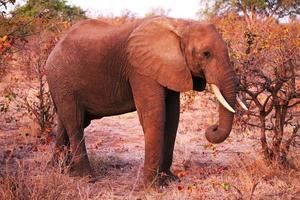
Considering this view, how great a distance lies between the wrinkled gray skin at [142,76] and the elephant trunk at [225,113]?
1 centimetres

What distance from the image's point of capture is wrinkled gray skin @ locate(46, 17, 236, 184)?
609cm

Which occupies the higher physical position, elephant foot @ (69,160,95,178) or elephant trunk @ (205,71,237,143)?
elephant trunk @ (205,71,237,143)

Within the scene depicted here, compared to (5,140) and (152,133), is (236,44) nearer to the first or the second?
(152,133)

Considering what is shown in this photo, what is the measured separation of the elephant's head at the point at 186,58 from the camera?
597cm

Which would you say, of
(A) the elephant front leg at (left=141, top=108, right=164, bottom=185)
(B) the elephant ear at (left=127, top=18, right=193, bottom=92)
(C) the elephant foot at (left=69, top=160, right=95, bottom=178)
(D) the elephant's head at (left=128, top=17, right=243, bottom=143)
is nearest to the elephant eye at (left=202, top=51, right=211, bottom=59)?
(D) the elephant's head at (left=128, top=17, right=243, bottom=143)

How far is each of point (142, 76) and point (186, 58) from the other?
1.83ft

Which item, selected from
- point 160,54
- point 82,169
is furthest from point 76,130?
point 160,54

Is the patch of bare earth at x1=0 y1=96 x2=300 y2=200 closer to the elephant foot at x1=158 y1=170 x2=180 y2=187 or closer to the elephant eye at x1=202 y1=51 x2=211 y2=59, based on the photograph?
the elephant foot at x1=158 y1=170 x2=180 y2=187

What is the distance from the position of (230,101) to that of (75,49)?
2166mm

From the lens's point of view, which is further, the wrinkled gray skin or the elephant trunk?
the wrinkled gray skin

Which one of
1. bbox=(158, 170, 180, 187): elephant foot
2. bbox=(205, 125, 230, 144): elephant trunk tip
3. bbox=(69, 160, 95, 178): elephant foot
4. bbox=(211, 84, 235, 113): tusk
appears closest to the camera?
bbox=(211, 84, 235, 113): tusk

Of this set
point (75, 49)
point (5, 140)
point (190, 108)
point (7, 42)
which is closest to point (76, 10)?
point (190, 108)

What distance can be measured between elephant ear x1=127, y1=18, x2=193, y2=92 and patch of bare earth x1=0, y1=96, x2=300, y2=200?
108 cm

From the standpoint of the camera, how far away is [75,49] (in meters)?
6.87
